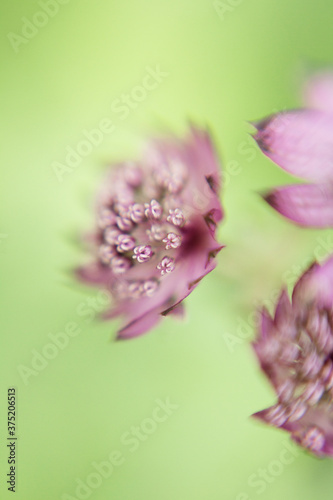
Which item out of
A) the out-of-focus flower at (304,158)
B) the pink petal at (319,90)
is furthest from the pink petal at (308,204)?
the pink petal at (319,90)

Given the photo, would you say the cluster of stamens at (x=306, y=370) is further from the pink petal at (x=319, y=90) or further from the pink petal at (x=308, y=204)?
the pink petal at (x=319, y=90)

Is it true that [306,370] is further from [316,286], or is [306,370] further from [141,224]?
[141,224]

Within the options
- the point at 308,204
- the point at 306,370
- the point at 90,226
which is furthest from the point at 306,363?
the point at 90,226

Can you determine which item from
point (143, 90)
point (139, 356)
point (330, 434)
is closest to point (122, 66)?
point (143, 90)

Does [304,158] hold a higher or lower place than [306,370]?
higher

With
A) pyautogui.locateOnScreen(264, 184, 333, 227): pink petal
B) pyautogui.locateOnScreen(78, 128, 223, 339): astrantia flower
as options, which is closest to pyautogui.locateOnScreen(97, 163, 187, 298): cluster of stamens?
pyautogui.locateOnScreen(78, 128, 223, 339): astrantia flower

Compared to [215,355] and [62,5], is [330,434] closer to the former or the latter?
[215,355]

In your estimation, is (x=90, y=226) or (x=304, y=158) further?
(x=90, y=226)
